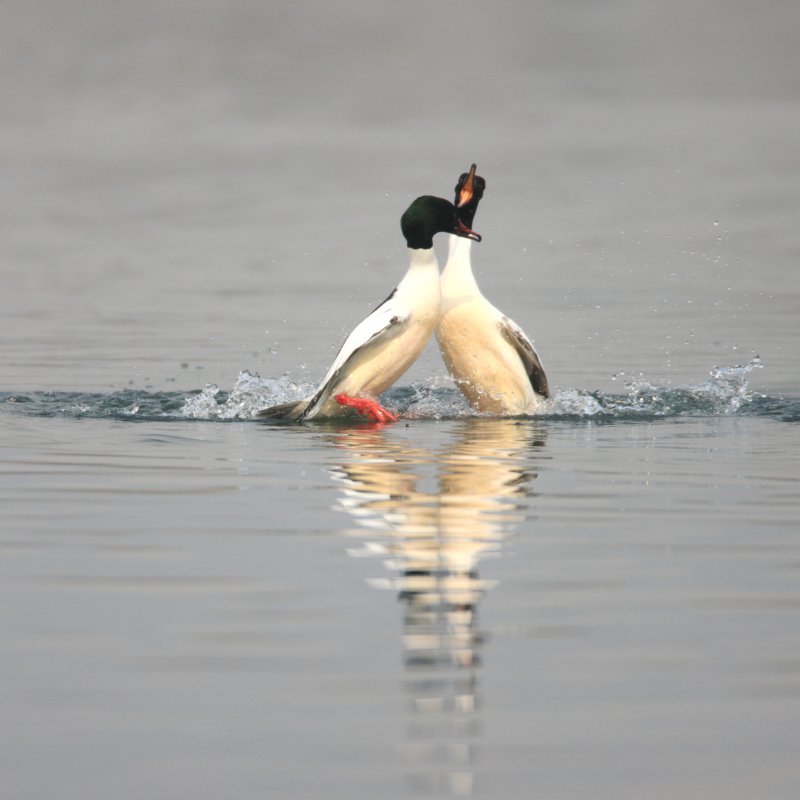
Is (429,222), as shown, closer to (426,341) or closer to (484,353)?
(426,341)

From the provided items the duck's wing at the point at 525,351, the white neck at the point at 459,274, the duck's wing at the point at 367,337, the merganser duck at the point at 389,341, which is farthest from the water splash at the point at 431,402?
the white neck at the point at 459,274

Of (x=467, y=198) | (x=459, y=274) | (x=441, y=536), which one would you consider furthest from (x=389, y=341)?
(x=441, y=536)

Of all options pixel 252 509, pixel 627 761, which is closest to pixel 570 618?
pixel 627 761

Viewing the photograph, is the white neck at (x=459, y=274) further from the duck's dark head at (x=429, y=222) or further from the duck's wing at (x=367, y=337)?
the duck's wing at (x=367, y=337)

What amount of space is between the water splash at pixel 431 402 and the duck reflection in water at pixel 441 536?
29.1 inches

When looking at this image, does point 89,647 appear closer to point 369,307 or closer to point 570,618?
point 570,618

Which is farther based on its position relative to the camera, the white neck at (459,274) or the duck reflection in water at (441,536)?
the white neck at (459,274)

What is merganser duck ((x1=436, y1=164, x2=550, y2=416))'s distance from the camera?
12.7 metres

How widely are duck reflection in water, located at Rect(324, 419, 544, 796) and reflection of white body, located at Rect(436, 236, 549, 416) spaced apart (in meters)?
0.41

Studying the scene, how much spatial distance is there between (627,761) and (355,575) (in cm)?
214

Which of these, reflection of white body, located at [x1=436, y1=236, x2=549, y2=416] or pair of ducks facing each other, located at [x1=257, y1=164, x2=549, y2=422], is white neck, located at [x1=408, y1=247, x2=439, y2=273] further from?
reflection of white body, located at [x1=436, y1=236, x2=549, y2=416]

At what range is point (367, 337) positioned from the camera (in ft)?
40.7

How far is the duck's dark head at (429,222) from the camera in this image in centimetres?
1263

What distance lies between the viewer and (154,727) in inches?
192
